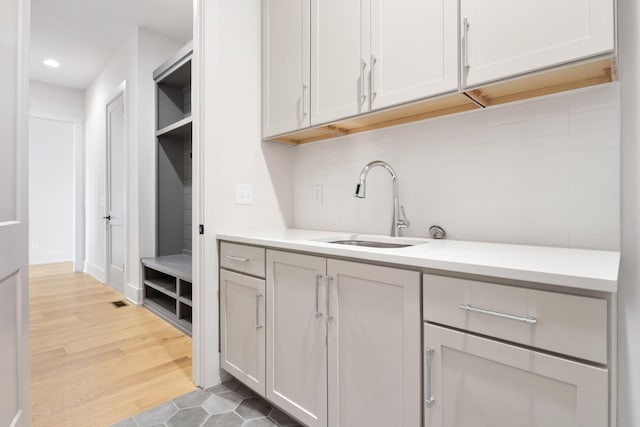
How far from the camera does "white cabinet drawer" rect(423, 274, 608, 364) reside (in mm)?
701

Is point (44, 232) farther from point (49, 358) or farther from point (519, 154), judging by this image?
point (519, 154)

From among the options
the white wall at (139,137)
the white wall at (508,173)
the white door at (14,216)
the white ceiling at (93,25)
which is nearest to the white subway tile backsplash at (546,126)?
the white wall at (508,173)

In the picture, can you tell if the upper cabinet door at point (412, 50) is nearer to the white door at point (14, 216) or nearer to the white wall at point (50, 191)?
the white door at point (14, 216)

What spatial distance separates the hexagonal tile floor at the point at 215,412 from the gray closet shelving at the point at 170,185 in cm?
146

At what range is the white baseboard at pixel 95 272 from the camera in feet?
14.2

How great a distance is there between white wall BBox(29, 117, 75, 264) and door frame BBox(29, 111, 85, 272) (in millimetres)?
860

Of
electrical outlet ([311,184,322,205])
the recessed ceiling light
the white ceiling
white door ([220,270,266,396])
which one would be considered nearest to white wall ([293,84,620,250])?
electrical outlet ([311,184,322,205])

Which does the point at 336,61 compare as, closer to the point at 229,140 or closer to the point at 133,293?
the point at 229,140

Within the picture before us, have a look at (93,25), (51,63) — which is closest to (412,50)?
(93,25)

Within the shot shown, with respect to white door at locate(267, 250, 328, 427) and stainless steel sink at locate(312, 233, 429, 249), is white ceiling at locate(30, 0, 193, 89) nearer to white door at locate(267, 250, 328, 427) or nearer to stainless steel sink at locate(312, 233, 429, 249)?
stainless steel sink at locate(312, 233, 429, 249)

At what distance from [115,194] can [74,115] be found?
2001 millimetres

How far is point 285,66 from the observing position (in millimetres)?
1842

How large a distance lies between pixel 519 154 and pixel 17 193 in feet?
6.40

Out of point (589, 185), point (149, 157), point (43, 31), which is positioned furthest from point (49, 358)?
point (43, 31)
